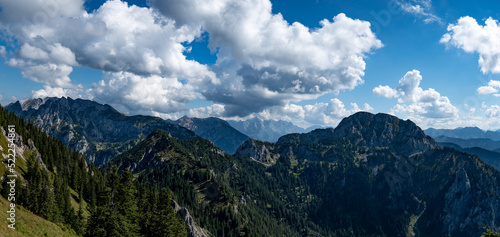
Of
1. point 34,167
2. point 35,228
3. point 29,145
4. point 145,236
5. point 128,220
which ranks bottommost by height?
point 145,236

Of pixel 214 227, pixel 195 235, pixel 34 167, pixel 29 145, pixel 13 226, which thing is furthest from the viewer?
pixel 214 227

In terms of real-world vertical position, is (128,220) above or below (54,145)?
below

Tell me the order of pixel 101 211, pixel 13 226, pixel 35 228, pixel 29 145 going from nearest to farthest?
pixel 13 226 < pixel 35 228 < pixel 101 211 < pixel 29 145

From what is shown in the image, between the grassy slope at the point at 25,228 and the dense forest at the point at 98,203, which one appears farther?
the dense forest at the point at 98,203

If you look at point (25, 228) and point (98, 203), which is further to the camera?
point (98, 203)

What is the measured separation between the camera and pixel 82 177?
114 metres

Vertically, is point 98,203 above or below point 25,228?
below

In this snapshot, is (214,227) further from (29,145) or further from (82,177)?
(29,145)

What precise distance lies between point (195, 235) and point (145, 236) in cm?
9319

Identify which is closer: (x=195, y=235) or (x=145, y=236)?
(x=145, y=236)

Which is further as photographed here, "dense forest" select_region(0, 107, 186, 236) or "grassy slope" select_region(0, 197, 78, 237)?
"dense forest" select_region(0, 107, 186, 236)

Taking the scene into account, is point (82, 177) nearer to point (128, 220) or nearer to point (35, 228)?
point (128, 220)

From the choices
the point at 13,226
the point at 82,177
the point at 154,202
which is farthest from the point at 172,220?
the point at 82,177

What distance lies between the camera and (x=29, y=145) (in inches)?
4368
